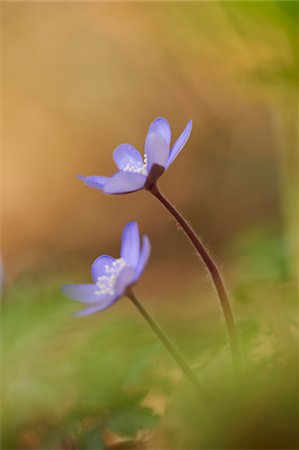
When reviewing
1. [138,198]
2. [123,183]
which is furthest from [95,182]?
[138,198]

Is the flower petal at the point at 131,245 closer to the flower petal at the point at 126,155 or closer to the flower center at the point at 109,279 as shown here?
the flower center at the point at 109,279

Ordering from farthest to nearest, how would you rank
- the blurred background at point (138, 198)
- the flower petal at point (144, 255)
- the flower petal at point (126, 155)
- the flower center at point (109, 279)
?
the blurred background at point (138, 198) → the flower petal at point (126, 155) → the flower center at point (109, 279) → the flower petal at point (144, 255)

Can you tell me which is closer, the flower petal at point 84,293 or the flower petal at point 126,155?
the flower petal at point 84,293

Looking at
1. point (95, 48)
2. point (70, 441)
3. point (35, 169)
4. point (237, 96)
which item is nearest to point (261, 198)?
point (237, 96)

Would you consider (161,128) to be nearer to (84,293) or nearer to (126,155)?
(126,155)

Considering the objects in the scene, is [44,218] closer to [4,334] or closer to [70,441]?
[4,334]

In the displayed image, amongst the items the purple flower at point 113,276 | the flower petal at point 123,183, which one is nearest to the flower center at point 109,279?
the purple flower at point 113,276
